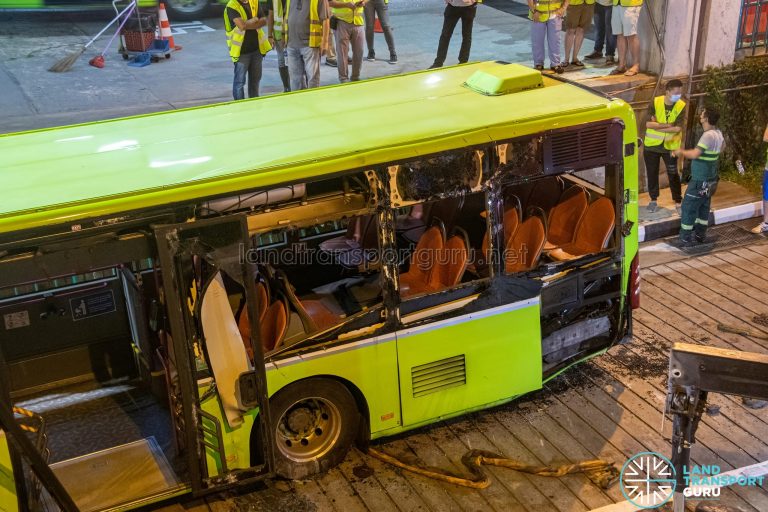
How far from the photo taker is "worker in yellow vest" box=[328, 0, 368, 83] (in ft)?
41.2

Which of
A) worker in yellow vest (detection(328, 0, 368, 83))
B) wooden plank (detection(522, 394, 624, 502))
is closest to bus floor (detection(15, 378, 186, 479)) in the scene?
wooden plank (detection(522, 394, 624, 502))

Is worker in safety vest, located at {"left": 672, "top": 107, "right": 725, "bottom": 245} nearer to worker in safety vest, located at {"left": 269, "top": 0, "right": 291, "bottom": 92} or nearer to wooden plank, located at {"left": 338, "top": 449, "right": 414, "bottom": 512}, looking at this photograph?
wooden plank, located at {"left": 338, "top": 449, "right": 414, "bottom": 512}

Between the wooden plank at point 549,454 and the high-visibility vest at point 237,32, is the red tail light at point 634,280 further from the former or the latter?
the high-visibility vest at point 237,32

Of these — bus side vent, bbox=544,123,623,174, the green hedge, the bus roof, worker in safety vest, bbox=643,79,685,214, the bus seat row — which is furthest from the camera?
the green hedge

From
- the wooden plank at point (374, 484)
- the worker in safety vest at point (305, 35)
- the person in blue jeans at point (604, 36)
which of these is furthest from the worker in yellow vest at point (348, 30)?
the wooden plank at point (374, 484)

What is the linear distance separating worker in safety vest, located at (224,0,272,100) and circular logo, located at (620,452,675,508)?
751cm

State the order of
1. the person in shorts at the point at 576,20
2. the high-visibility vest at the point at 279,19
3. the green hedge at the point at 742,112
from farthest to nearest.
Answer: the person in shorts at the point at 576,20 → the high-visibility vest at the point at 279,19 → the green hedge at the point at 742,112

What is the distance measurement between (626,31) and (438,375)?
7153 mm

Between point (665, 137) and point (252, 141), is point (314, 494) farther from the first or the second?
point (665, 137)

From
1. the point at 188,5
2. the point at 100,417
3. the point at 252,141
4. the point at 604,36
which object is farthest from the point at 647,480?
the point at 188,5

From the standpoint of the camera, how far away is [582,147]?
7.01 m

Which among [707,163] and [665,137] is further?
[665,137]

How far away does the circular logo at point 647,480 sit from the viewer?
650 centimetres

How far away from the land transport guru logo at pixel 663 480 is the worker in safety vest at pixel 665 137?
17.3ft
